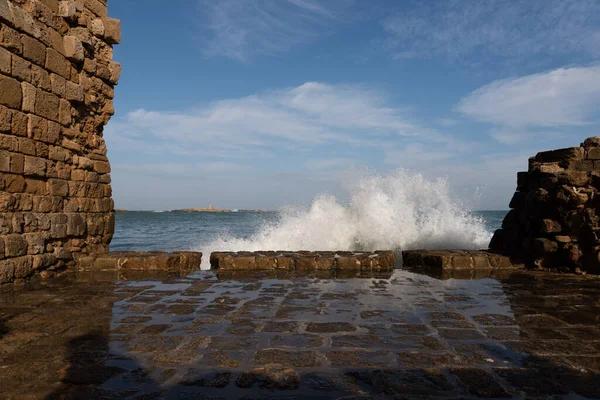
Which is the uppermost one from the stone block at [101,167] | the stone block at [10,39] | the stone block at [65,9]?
the stone block at [65,9]

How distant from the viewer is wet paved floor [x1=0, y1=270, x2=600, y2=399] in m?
2.73

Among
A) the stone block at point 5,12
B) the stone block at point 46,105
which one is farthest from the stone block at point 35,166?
the stone block at point 5,12

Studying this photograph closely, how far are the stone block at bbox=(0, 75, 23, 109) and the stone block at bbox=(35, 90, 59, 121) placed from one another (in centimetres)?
41

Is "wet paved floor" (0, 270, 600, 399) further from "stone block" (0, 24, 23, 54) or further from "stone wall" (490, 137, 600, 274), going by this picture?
"stone block" (0, 24, 23, 54)

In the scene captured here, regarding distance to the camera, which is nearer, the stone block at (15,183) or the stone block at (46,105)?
the stone block at (15,183)

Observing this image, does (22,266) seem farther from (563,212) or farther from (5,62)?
(563,212)

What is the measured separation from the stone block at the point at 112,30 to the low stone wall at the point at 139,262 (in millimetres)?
4351

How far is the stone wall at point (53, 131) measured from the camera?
6055mm

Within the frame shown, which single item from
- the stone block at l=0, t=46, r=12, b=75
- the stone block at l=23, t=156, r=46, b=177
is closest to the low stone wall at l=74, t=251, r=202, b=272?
the stone block at l=23, t=156, r=46, b=177

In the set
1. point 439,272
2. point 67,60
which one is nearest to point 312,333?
point 439,272

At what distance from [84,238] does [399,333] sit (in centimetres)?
654

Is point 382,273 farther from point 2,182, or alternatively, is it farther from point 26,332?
point 2,182

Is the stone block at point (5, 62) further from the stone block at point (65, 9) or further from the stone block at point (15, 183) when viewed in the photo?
the stone block at point (65, 9)

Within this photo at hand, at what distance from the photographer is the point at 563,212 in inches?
294
